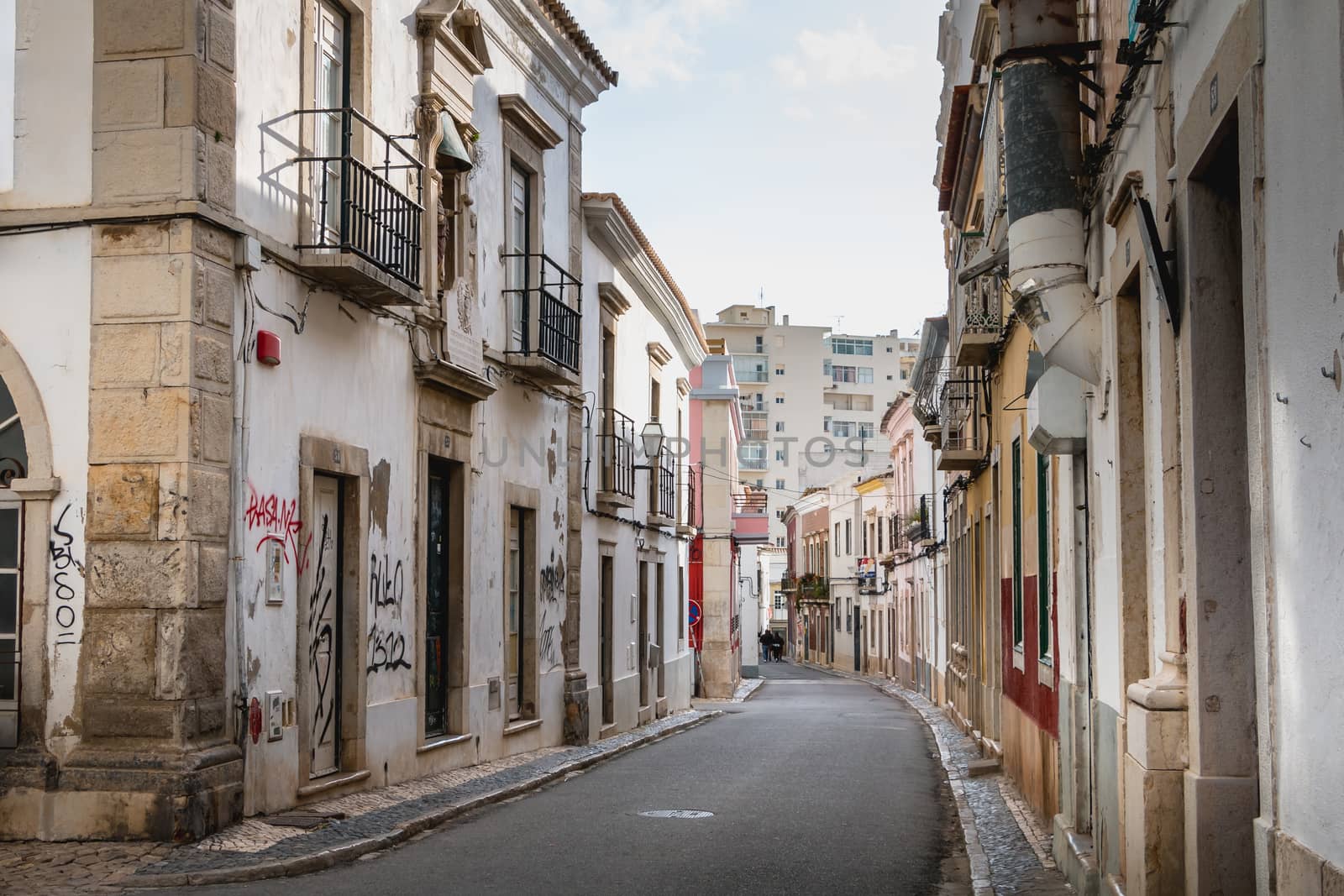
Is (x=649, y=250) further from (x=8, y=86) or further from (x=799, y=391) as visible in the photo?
(x=799, y=391)

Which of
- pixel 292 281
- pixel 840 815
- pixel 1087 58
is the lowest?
pixel 840 815

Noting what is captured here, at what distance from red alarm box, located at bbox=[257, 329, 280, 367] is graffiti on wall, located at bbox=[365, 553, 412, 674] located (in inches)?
96.8

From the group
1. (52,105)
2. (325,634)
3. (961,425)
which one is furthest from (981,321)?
(52,105)

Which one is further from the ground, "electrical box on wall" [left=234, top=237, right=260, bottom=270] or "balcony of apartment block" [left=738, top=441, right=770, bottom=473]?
"balcony of apartment block" [left=738, top=441, right=770, bottom=473]

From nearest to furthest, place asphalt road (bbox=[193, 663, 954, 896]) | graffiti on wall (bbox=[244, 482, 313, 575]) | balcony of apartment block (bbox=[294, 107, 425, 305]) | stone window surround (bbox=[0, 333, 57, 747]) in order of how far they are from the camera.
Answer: asphalt road (bbox=[193, 663, 954, 896]) → stone window surround (bbox=[0, 333, 57, 747]) → graffiti on wall (bbox=[244, 482, 313, 575]) → balcony of apartment block (bbox=[294, 107, 425, 305])

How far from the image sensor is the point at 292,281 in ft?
35.9

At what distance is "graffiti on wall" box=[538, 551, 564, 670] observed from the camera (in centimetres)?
1764

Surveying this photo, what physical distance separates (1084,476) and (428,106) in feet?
23.9

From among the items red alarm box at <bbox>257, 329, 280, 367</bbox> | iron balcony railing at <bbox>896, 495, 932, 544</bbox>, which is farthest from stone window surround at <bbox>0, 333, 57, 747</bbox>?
iron balcony railing at <bbox>896, 495, 932, 544</bbox>

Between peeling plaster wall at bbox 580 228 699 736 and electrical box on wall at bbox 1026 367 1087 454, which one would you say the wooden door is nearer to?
electrical box on wall at bbox 1026 367 1087 454

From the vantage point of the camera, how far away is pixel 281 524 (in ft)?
35.1

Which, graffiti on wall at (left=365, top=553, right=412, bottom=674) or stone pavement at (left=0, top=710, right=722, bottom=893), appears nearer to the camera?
stone pavement at (left=0, top=710, right=722, bottom=893)

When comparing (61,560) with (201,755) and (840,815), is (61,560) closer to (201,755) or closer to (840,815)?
(201,755)

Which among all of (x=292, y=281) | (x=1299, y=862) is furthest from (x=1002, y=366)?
(x=1299, y=862)
